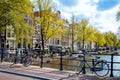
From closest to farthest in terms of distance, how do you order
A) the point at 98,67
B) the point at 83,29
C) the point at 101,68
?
the point at 101,68
the point at 98,67
the point at 83,29

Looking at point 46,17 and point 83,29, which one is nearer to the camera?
point 46,17

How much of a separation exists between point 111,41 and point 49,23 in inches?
2130

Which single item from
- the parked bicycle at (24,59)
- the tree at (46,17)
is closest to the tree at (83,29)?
the tree at (46,17)

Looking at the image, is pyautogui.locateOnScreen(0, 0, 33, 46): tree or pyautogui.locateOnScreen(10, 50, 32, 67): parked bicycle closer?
pyautogui.locateOnScreen(10, 50, 32, 67): parked bicycle

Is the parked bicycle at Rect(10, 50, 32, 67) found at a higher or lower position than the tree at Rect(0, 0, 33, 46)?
lower

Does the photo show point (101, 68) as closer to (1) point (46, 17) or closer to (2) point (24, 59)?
(2) point (24, 59)

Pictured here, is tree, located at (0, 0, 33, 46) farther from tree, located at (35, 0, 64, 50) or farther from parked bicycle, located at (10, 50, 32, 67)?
tree, located at (35, 0, 64, 50)

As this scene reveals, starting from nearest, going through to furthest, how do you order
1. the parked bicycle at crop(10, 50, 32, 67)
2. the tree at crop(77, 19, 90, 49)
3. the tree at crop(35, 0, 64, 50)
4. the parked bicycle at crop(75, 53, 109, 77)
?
the parked bicycle at crop(75, 53, 109, 77) < the parked bicycle at crop(10, 50, 32, 67) < the tree at crop(35, 0, 64, 50) < the tree at crop(77, 19, 90, 49)

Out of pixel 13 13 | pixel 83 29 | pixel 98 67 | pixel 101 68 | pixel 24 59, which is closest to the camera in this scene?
pixel 101 68

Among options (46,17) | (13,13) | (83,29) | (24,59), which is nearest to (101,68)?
(24,59)

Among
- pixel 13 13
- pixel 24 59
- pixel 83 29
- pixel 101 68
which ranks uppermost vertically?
pixel 83 29

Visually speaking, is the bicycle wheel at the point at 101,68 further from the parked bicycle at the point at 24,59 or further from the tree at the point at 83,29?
the tree at the point at 83,29

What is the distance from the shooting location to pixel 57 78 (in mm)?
9477

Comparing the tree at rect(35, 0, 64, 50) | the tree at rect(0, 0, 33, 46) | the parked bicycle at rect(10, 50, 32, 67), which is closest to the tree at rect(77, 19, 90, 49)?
the tree at rect(35, 0, 64, 50)
